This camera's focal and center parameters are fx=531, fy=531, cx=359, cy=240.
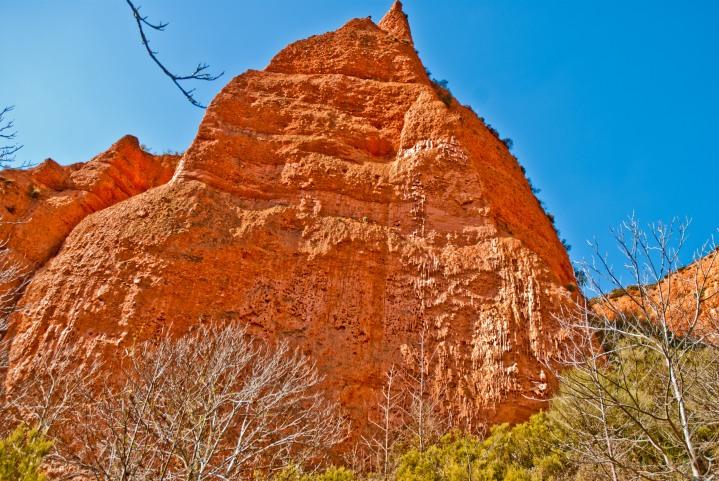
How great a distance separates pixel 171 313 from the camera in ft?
47.4

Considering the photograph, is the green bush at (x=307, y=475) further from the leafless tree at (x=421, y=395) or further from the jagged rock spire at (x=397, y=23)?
the jagged rock spire at (x=397, y=23)

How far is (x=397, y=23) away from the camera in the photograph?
32.2 m

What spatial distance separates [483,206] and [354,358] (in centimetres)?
722

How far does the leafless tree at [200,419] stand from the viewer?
824 cm

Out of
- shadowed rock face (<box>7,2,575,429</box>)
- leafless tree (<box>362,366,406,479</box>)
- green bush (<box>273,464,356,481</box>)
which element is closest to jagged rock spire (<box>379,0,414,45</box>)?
shadowed rock face (<box>7,2,575,429</box>)

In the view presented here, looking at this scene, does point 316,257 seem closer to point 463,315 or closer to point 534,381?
point 463,315

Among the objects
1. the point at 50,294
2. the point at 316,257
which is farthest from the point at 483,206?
the point at 50,294

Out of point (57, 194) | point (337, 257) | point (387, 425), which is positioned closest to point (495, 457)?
point (387, 425)

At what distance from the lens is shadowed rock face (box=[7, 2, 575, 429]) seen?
1423 cm

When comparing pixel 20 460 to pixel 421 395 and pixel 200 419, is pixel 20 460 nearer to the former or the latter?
pixel 200 419

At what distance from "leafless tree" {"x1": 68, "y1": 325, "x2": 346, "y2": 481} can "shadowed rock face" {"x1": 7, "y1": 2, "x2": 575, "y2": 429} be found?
137 centimetres

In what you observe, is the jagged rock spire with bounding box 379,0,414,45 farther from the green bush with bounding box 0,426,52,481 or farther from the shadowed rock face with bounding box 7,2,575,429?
the green bush with bounding box 0,426,52,481

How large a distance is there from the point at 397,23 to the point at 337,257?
20.9 meters

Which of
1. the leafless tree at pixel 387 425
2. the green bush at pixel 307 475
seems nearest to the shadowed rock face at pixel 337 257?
the leafless tree at pixel 387 425
